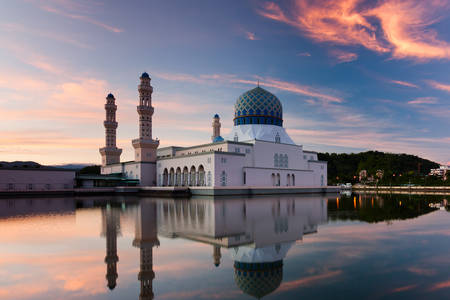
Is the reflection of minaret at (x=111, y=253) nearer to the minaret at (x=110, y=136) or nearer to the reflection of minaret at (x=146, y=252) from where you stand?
the reflection of minaret at (x=146, y=252)

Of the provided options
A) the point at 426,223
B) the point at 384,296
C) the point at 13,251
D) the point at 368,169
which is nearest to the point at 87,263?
the point at 13,251

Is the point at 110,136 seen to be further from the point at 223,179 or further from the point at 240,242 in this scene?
the point at 240,242

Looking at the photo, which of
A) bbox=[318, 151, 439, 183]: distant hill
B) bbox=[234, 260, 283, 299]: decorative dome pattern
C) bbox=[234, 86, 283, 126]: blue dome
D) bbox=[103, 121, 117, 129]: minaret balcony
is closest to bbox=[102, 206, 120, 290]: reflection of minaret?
bbox=[234, 260, 283, 299]: decorative dome pattern

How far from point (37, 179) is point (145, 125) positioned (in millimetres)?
18257

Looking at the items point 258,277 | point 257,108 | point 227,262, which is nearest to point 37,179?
point 257,108

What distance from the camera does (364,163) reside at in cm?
10469

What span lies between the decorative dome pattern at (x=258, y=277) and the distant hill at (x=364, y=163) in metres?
93.3

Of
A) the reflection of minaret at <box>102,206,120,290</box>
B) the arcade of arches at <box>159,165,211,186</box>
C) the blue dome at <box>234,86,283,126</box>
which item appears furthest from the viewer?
the blue dome at <box>234,86,283,126</box>

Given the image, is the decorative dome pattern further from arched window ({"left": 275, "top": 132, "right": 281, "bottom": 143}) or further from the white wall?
the white wall

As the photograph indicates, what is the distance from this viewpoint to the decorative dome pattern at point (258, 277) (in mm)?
6234

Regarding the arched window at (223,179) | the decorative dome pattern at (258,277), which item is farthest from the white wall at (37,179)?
the decorative dome pattern at (258,277)

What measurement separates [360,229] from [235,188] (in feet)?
97.4

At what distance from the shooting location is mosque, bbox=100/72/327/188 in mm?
48500

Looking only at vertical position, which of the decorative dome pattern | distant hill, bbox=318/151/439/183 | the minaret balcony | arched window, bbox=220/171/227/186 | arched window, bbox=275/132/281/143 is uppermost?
the minaret balcony
